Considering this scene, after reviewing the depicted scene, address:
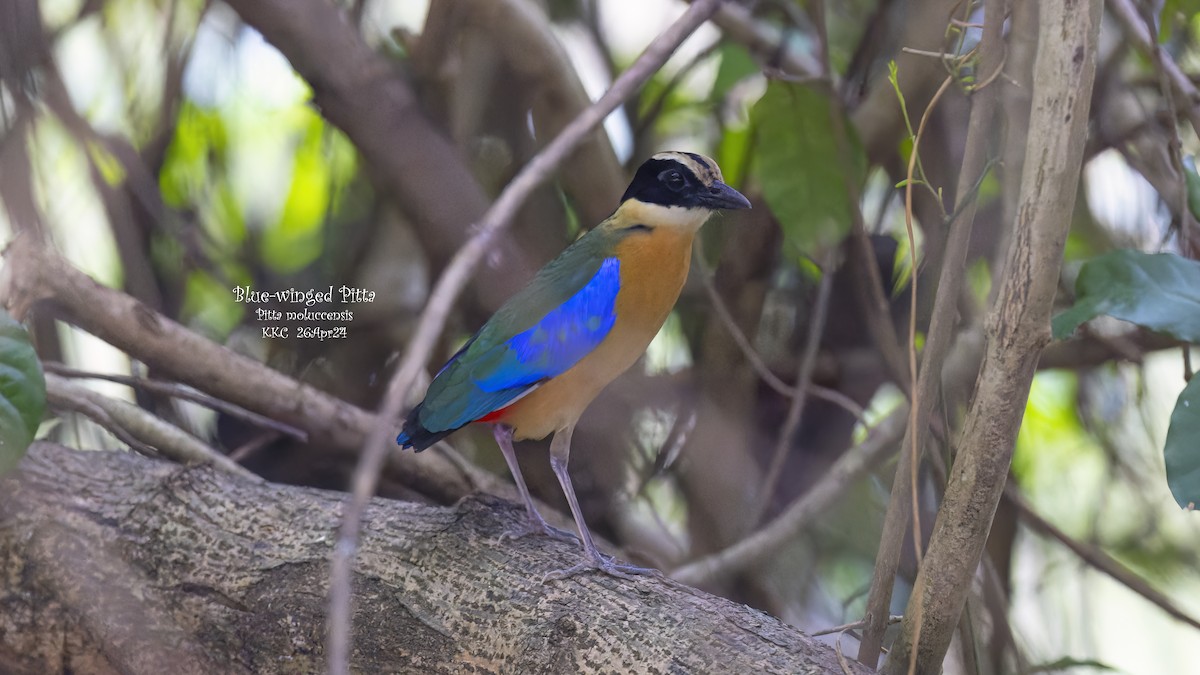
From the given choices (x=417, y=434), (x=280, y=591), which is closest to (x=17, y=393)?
(x=280, y=591)

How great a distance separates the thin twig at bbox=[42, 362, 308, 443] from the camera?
2.03 meters

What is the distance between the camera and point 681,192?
1721 millimetres

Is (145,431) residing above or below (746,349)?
below

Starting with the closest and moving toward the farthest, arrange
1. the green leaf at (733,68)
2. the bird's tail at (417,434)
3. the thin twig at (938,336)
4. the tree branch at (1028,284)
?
the tree branch at (1028,284), the thin twig at (938,336), the bird's tail at (417,434), the green leaf at (733,68)

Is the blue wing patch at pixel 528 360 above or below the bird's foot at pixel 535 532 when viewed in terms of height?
above

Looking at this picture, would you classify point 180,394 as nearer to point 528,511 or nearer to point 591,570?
point 528,511

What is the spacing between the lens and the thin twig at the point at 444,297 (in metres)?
0.75

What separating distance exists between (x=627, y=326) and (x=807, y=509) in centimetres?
86

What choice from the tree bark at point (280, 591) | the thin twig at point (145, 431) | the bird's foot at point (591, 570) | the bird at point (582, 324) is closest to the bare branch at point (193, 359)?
the thin twig at point (145, 431)

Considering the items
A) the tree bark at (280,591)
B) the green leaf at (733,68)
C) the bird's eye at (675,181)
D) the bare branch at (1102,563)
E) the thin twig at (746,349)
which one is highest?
the green leaf at (733,68)

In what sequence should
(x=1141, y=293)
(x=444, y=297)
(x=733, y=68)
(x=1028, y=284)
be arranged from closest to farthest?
(x=444, y=297) < (x=1028, y=284) < (x=1141, y=293) < (x=733, y=68)

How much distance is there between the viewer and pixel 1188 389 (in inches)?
53.1

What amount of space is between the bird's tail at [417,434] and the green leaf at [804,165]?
88 cm

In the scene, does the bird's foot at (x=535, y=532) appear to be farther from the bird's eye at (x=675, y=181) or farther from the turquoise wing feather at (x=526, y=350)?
the bird's eye at (x=675, y=181)
